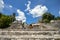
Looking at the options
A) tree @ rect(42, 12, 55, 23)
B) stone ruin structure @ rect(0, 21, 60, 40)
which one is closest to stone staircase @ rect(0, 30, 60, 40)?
stone ruin structure @ rect(0, 21, 60, 40)

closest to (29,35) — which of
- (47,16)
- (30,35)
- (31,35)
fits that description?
(30,35)

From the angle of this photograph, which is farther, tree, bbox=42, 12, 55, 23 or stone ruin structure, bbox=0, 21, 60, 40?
tree, bbox=42, 12, 55, 23

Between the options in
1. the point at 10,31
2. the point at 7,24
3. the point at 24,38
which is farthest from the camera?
the point at 7,24

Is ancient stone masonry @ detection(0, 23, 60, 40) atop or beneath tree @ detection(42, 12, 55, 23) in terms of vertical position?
beneath

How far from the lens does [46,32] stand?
85.4 feet

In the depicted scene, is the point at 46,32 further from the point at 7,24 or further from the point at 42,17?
the point at 42,17

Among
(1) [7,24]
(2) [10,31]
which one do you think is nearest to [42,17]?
(1) [7,24]

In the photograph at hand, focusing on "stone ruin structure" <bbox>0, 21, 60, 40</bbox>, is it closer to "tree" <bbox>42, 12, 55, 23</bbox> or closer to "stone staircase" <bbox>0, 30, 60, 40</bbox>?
"stone staircase" <bbox>0, 30, 60, 40</bbox>

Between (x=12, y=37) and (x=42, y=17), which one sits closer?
(x=12, y=37)

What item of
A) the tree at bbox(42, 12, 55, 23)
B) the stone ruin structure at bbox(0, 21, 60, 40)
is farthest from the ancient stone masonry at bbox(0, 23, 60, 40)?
the tree at bbox(42, 12, 55, 23)

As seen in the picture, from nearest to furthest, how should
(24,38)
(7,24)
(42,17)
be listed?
(24,38), (7,24), (42,17)

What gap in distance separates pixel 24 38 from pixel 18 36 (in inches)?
45.2

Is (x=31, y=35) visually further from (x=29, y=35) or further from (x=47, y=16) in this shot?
(x=47, y=16)

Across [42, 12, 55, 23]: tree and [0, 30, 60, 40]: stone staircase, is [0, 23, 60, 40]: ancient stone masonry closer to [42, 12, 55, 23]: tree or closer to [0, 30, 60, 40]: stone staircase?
[0, 30, 60, 40]: stone staircase
